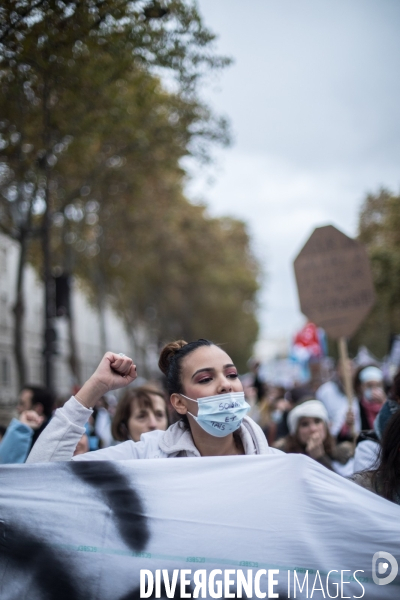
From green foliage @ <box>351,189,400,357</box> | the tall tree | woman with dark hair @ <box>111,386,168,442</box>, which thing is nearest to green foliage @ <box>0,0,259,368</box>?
the tall tree

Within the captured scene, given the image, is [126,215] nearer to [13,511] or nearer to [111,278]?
[111,278]

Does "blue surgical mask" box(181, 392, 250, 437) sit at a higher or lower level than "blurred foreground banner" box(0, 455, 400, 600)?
higher

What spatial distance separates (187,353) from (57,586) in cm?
106

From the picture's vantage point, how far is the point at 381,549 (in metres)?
2.34

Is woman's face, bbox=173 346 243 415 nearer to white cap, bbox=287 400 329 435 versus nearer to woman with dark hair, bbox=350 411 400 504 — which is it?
woman with dark hair, bbox=350 411 400 504

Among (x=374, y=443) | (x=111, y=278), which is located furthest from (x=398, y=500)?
(x=111, y=278)

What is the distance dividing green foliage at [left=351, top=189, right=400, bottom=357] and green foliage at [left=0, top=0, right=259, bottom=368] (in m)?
5.93

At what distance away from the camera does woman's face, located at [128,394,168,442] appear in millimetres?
4727

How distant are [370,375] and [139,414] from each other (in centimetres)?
302

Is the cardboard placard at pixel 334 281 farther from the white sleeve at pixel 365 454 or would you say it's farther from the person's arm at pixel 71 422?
the person's arm at pixel 71 422

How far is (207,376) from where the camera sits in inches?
110

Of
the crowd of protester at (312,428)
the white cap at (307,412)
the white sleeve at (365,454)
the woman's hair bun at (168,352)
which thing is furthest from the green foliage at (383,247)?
the woman's hair bun at (168,352)

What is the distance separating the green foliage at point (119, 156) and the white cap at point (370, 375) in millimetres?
3676

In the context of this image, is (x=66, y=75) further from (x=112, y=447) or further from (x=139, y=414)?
(x=112, y=447)
